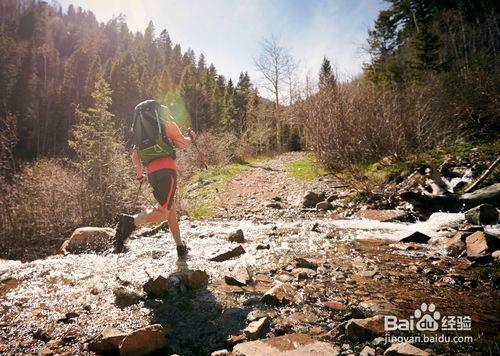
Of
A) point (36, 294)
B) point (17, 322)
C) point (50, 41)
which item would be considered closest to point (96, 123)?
point (36, 294)

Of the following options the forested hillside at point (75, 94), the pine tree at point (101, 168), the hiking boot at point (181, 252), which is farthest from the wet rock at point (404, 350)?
the forested hillside at point (75, 94)

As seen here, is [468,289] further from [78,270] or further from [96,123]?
[96,123]

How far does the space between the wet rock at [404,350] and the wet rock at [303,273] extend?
1.65 metres

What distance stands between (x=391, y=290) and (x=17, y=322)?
12.5 feet

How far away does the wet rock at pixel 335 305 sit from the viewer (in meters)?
3.05

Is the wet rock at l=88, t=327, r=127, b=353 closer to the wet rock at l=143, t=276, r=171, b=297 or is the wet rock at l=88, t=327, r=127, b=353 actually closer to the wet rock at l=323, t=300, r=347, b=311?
the wet rock at l=143, t=276, r=171, b=297

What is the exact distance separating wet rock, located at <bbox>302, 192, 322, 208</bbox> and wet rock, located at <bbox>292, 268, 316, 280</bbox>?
19.7 feet

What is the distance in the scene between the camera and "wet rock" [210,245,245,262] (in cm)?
486

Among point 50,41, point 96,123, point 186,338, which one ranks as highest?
point 50,41

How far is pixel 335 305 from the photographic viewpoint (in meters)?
3.11

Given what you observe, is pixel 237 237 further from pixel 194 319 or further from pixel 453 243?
pixel 453 243

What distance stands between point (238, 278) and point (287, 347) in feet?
4.94

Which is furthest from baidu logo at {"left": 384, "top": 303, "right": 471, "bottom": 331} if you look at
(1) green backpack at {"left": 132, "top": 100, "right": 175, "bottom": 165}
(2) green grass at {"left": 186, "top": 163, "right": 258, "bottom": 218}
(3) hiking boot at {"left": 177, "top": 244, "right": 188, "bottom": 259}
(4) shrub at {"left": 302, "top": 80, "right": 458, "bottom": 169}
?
(2) green grass at {"left": 186, "top": 163, "right": 258, "bottom": 218}

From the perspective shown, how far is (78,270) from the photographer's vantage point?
463cm
